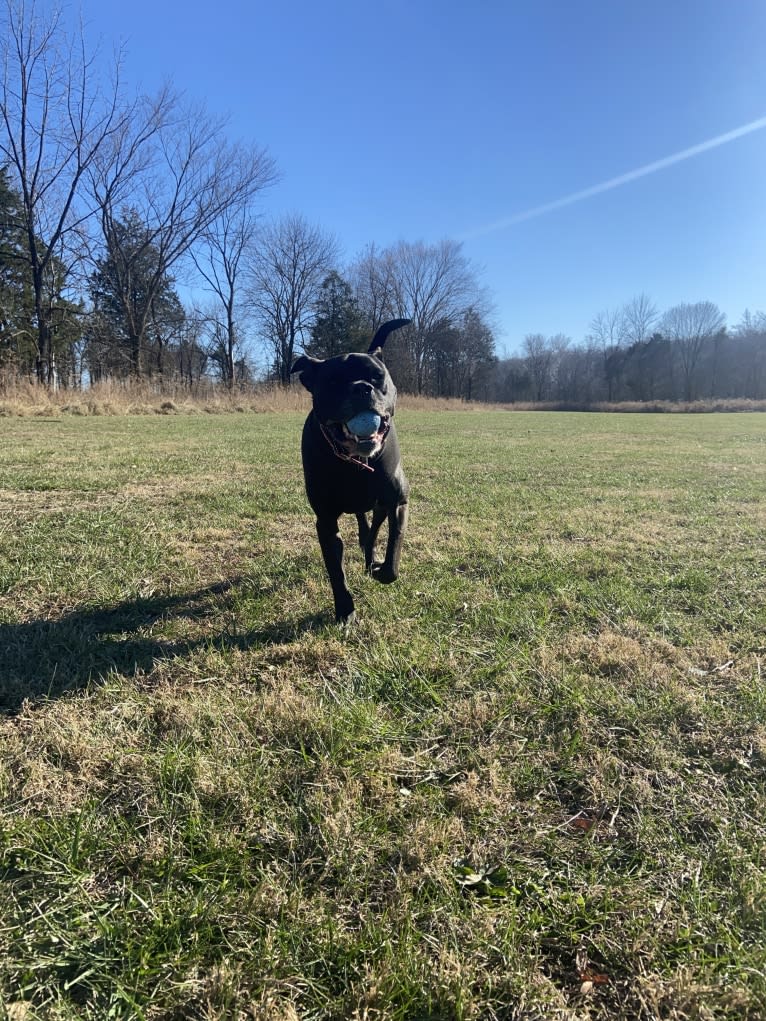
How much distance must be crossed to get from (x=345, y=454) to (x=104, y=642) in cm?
147

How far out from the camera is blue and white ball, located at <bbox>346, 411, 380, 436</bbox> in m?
2.34

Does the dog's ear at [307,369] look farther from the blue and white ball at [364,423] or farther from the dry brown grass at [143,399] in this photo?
the dry brown grass at [143,399]

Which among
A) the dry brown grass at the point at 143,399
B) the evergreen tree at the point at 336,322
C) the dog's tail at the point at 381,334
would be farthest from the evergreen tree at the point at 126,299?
the dog's tail at the point at 381,334

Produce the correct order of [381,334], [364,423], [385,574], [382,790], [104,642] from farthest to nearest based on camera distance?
[381,334], [385,574], [104,642], [364,423], [382,790]

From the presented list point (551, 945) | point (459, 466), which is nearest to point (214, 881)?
point (551, 945)

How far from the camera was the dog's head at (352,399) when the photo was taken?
7.84 ft

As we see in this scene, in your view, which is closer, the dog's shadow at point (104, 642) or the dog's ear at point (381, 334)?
the dog's shadow at point (104, 642)

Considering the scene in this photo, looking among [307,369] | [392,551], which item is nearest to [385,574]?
[392,551]

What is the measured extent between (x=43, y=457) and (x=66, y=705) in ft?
25.1

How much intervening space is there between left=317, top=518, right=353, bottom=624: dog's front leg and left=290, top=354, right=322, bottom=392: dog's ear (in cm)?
75

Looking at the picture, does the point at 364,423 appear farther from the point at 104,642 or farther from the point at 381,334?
the point at 104,642

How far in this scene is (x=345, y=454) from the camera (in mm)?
2545

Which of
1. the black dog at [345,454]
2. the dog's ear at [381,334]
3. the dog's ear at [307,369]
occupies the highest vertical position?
the dog's ear at [381,334]

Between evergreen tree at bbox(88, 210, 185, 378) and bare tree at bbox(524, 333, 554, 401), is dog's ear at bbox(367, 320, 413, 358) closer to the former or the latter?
evergreen tree at bbox(88, 210, 185, 378)
